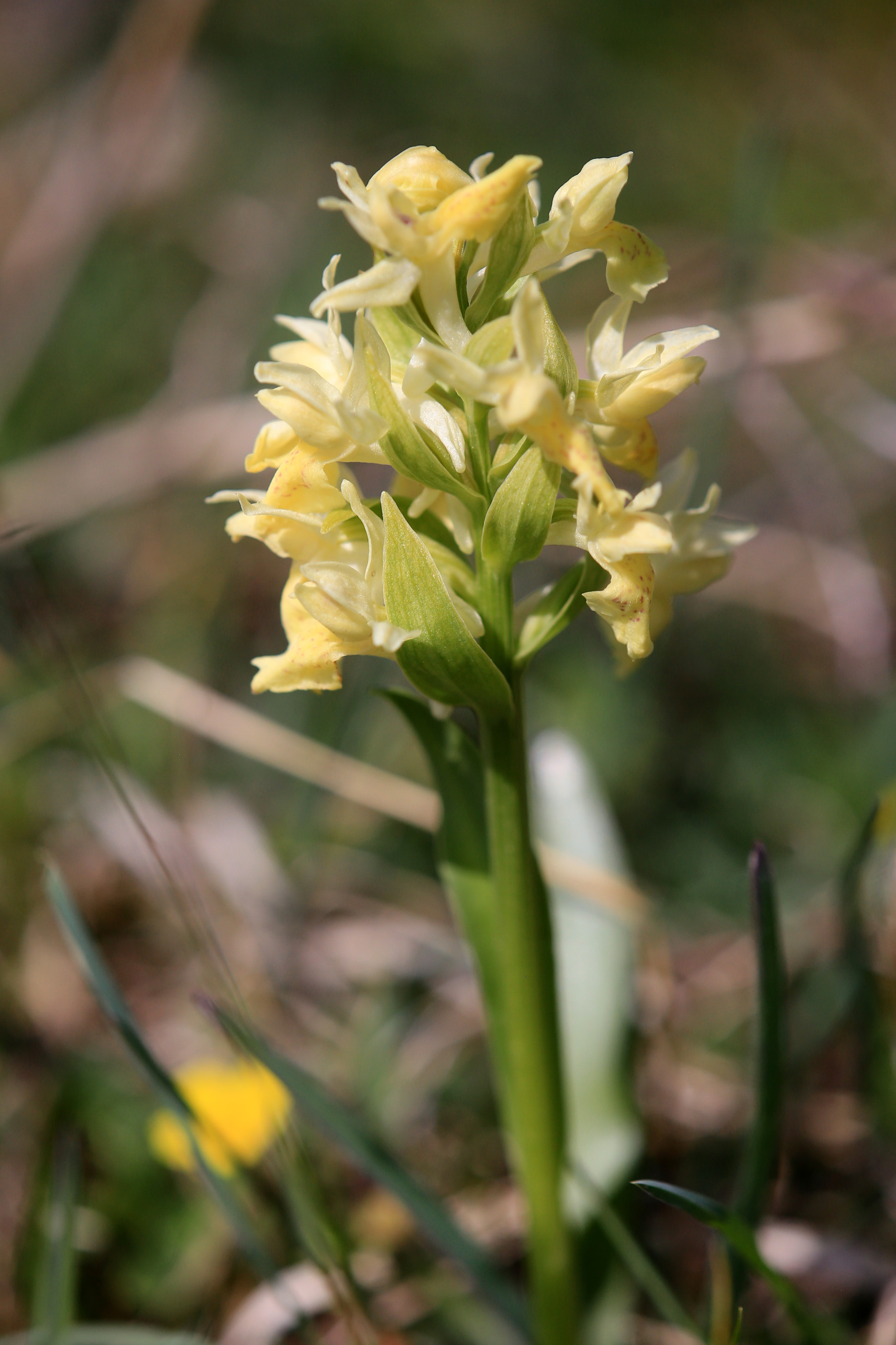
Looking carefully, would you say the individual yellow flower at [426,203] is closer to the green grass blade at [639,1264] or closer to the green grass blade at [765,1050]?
the green grass blade at [765,1050]

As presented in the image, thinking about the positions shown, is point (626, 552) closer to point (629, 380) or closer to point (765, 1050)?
point (629, 380)

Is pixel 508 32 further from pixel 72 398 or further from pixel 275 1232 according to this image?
pixel 275 1232

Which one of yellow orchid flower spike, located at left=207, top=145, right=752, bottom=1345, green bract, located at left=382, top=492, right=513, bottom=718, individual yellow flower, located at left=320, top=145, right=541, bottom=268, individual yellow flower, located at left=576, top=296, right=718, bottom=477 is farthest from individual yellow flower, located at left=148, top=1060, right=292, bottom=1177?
individual yellow flower, located at left=320, top=145, right=541, bottom=268

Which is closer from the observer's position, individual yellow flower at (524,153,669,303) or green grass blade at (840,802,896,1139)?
individual yellow flower at (524,153,669,303)

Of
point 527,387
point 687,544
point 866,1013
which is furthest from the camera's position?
point 866,1013

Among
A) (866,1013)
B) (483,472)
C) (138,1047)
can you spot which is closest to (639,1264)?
(866,1013)

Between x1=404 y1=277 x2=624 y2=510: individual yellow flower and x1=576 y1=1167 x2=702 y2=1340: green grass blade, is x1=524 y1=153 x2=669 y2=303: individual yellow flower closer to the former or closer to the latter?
x1=404 y1=277 x2=624 y2=510: individual yellow flower
